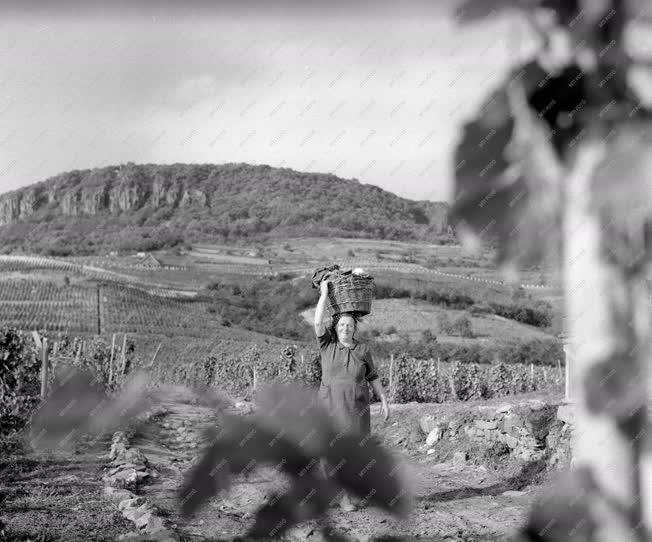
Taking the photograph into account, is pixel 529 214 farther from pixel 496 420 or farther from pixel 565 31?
pixel 496 420

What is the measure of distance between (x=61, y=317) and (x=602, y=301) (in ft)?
122

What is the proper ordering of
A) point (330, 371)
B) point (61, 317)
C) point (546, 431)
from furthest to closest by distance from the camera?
point (61, 317)
point (546, 431)
point (330, 371)

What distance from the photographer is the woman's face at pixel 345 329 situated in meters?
4.43

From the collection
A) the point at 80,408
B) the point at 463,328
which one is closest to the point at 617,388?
the point at 80,408

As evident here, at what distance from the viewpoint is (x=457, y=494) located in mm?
6719

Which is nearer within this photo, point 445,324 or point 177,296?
point 445,324

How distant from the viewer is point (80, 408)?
0.65 meters

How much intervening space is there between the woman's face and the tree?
401cm

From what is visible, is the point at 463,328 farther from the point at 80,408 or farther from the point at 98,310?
the point at 80,408

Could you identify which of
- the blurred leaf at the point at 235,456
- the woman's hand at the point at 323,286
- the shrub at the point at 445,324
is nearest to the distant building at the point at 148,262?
the shrub at the point at 445,324

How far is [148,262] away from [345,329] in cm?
5736

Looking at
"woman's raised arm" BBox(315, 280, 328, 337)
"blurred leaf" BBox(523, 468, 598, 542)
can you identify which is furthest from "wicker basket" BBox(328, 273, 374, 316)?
"blurred leaf" BBox(523, 468, 598, 542)

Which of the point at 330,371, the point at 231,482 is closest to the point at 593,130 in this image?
the point at 231,482

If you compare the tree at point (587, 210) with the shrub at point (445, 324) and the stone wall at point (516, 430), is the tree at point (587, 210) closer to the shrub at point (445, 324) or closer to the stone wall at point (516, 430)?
the stone wall at point (516, 430)
